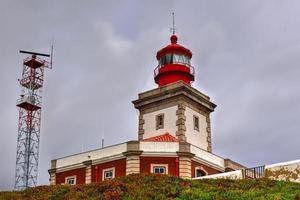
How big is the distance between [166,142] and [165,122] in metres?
4.33

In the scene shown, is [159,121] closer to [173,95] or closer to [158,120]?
[158,120]

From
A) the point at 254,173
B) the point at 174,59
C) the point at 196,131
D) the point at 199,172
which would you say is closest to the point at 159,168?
the point at 199,172

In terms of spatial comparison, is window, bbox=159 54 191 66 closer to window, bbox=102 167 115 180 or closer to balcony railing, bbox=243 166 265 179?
window, bbox=102 167 115 180

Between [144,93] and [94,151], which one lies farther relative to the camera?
[144,93]

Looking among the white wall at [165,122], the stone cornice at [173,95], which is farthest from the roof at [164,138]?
the stone cornice at [173,95]

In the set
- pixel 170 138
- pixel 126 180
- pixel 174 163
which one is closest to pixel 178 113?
pixel 170 138

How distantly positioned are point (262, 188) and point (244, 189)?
28.0 inches

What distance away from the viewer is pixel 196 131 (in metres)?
36.4

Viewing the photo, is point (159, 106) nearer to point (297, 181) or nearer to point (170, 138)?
point (170, 138)

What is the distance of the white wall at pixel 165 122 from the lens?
35469 millimetres

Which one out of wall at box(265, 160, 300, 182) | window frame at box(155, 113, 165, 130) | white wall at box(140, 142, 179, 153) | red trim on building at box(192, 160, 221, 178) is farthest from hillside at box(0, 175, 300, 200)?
window frame at box(155, 113, 165, 130)

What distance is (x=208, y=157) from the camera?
34000mm

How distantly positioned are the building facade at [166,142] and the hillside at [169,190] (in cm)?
868

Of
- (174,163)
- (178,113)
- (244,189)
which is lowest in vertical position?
(244,189)
